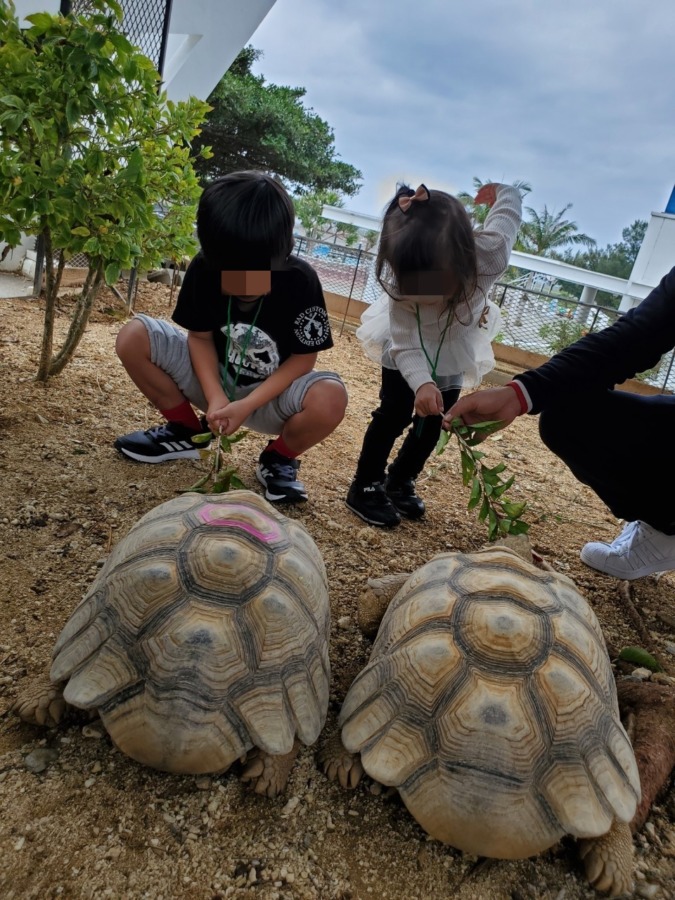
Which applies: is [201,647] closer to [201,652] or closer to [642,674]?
[201,652]

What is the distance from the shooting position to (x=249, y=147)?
1529 cm

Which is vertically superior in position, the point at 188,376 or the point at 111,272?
the point at 111,272

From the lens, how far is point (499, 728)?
1.10m

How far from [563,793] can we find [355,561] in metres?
1.10

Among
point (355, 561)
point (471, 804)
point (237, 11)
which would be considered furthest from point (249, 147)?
point (471, 804)

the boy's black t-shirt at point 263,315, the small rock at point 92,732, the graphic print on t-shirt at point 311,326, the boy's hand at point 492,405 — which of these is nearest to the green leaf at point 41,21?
the boy's black t-shirt at point 263,315

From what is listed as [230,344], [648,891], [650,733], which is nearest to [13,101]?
[230,344]

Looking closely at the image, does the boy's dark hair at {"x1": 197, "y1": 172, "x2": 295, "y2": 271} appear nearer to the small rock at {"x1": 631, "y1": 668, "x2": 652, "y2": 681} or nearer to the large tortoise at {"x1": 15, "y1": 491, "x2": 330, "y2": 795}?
the large tortoise at {"x1": 15, "y1": 491, "x2": 330, "y2": 795}

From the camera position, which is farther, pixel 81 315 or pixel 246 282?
pixel 81 315

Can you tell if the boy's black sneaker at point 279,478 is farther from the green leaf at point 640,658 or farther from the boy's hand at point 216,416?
the green leaf at point 640,658

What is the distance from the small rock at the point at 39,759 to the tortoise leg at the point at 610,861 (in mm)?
1059

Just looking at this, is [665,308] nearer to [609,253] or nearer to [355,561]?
[355,561]

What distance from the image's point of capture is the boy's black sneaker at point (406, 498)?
99.9 inches

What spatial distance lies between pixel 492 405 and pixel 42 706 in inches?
58.1
